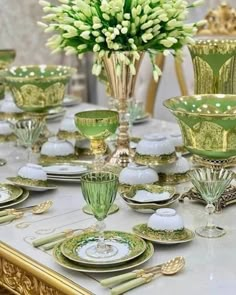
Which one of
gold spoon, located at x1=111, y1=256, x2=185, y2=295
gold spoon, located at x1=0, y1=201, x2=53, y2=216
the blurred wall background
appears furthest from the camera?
the blurred wall background

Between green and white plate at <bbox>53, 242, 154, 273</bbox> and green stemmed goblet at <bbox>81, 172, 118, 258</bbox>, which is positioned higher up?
green stemmed goblet at <bbox>81, 172, 118, 258</bbox>

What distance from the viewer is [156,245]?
107 centimetres

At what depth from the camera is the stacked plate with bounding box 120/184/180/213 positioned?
1.21 metres

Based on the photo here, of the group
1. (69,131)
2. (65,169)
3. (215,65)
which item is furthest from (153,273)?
(69,131)

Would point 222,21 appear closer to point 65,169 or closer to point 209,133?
point 65,169

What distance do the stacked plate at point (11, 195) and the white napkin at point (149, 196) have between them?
0.80 ft

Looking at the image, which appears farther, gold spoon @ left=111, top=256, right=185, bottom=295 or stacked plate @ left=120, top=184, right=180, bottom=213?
stacked plate @ left=120, top=184, right=180, bottom=213

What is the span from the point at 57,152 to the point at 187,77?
3.75ft

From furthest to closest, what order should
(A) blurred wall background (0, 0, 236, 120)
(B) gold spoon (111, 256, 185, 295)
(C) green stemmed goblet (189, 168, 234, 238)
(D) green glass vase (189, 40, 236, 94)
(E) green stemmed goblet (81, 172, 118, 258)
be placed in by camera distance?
(A) blurred wall background (0, 0, 236, 120), (D) green glass vase (189, 40, 236, 94), (C) green stemmed goblet (189, 168, 234, 238), (E) green stemmed goblet (81, 172, 118, 258), (B) gold spoon (111, 256, 185, 295)

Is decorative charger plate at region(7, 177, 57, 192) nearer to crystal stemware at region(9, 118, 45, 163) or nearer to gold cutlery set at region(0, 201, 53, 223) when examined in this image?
gold cutlery set at region(0, 201, 53, 223)

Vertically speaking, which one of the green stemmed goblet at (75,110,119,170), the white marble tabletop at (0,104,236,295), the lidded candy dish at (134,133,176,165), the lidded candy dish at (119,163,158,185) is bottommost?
the white marble tabletop at (0,104,236,295)

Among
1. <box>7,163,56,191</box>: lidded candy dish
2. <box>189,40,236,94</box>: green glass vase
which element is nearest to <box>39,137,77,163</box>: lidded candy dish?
<box>7,163,56,191</box>: lidded candy dish

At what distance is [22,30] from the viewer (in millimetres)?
3453

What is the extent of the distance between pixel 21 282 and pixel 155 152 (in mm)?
457
